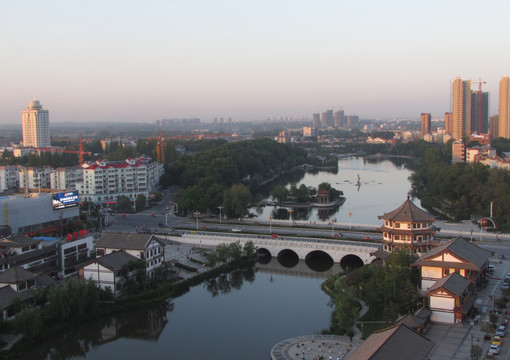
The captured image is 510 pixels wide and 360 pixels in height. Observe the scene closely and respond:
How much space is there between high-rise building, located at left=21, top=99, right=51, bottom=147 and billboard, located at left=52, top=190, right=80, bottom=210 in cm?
4130

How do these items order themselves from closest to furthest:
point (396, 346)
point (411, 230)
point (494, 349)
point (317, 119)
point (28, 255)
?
point (396, 346), point (494, 349), point (28, 255), point (411, 230), point (317, 119)

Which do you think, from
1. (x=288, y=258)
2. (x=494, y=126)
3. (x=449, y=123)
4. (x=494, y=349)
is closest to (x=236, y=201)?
(x=288, y=258)

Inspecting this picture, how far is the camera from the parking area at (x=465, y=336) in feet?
32.4

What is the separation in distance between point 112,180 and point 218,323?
18.9m

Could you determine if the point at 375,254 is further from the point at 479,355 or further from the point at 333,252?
the point at 479,355

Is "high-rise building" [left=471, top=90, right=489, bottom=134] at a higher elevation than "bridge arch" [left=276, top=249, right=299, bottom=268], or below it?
higher

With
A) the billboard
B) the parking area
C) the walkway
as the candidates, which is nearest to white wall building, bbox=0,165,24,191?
the billboard

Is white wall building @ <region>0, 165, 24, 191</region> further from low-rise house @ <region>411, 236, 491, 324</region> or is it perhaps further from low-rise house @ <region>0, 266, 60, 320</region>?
low-rise house @ <region>411, 236, 491, 324</region>

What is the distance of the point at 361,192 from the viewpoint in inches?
1412

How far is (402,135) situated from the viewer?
335 ft

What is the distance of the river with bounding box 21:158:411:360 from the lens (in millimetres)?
11711

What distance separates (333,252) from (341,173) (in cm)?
3250

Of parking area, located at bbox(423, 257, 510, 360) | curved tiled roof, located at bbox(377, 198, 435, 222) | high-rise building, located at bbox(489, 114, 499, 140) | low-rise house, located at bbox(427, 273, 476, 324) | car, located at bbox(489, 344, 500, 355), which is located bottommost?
parking area, located at bbox(423, 257, 510, 360)

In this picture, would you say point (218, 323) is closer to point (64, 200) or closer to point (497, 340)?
point (497, 340)
